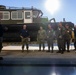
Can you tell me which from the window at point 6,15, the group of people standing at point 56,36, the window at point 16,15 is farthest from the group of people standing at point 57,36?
the window at point 6,15

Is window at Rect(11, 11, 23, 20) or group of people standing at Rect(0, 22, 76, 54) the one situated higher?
window at Rect(11, 11, 23, 20)

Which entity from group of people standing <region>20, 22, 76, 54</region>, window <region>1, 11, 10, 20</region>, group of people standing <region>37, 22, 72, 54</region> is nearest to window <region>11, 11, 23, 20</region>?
window <region>1, 11, 10, 20</region>

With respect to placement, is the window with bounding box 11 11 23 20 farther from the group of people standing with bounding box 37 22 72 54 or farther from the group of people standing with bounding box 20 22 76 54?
the group of people standing with bounding box 37 22 72 54

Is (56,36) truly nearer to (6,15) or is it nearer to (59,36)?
(59,36)

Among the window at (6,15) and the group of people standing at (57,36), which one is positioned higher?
the window at (6,15)

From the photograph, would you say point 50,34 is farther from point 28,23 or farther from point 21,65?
point 28,23

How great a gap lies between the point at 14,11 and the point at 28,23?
6.26 feet

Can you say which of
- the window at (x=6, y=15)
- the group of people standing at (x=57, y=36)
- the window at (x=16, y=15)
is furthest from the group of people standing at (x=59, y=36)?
the window at (x=6, y=15)

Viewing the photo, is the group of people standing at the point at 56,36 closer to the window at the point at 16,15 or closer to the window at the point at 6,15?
the window at the point at 16,15

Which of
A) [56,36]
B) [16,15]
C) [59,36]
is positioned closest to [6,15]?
[16,15]

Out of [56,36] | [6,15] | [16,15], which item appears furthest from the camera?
[6,15]

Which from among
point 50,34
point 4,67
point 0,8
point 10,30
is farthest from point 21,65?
point 0,8

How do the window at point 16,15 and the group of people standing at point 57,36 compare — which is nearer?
the group of people standing at point 57,36

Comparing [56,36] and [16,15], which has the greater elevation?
[16,15]
